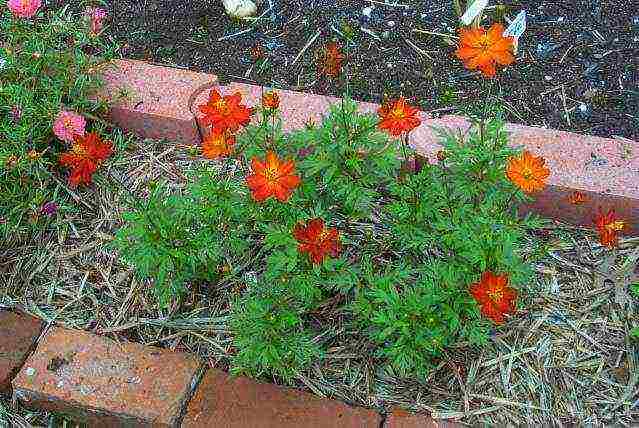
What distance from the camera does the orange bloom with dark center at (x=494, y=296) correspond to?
5.75 feet

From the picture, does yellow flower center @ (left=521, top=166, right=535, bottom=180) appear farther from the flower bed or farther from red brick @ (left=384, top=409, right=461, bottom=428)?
red brick @ (left=384, top=409, right=461, bottom=428)

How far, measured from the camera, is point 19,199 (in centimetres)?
258

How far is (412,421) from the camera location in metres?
2.06

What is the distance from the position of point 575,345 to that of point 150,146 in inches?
64.7

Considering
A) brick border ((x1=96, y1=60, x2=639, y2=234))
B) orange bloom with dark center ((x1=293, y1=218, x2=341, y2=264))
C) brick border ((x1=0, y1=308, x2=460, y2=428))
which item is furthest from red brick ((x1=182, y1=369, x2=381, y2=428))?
brick border ((x1=96, y1=60, x2=639, y2=234))

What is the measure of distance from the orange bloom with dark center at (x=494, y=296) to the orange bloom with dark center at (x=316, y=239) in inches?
14.4

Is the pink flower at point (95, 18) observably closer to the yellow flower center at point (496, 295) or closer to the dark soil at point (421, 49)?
the dark soil at point (421, 49)

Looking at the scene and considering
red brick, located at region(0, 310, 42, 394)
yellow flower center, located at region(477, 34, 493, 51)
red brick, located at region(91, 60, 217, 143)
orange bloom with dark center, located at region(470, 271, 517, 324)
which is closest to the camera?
orange bloom with dark center, located at region(470, 271, 517, 324)

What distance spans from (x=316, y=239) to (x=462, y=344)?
64cm

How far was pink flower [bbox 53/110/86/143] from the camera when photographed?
→ 8.19ft

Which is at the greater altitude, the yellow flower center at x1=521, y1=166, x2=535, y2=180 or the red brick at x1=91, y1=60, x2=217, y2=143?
the yellow flower center at x1=521, y1=166, x2=535, y2=180

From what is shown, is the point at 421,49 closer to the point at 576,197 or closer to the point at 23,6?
the point at 576,197

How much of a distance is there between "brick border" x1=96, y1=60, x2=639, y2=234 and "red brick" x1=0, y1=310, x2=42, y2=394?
82 centimetres

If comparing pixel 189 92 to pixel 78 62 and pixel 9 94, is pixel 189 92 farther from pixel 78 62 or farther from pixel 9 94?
pixel 9 94
